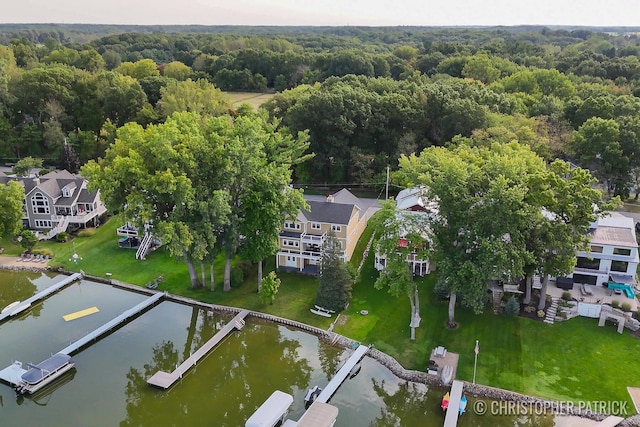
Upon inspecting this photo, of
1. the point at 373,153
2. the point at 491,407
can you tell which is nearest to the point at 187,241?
the point at 491,407

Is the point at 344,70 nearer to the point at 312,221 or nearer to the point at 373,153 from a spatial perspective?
the point at 373,153

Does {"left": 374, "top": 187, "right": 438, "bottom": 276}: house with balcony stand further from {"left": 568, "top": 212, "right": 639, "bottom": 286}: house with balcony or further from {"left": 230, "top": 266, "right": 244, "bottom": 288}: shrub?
{"left": 568, "top": 212, "right": 639, "bottom": 286}: house with balcony

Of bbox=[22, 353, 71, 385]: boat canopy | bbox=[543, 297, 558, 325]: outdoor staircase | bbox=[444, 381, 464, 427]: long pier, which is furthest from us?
bbox=[543, 297, 558, 325]: outdoor staircase

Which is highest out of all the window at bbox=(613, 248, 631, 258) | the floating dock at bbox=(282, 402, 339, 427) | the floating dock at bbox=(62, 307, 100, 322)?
the window at bbox=(613, 248, 631, 258)

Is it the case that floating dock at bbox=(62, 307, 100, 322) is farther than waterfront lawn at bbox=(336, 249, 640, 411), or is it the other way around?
floating dock at bbox=(62, 307, 100, 322)

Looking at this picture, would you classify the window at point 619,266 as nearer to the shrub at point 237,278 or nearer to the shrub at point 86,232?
the shrub at point 237,278

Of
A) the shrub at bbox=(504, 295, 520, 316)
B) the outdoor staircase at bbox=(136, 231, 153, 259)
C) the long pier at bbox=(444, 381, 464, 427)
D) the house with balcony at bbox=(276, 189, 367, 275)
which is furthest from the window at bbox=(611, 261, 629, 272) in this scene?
the outdoor staircase at bbox=(136, 231, 153, 259)

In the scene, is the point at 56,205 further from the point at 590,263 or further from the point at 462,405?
the point at 590,263
